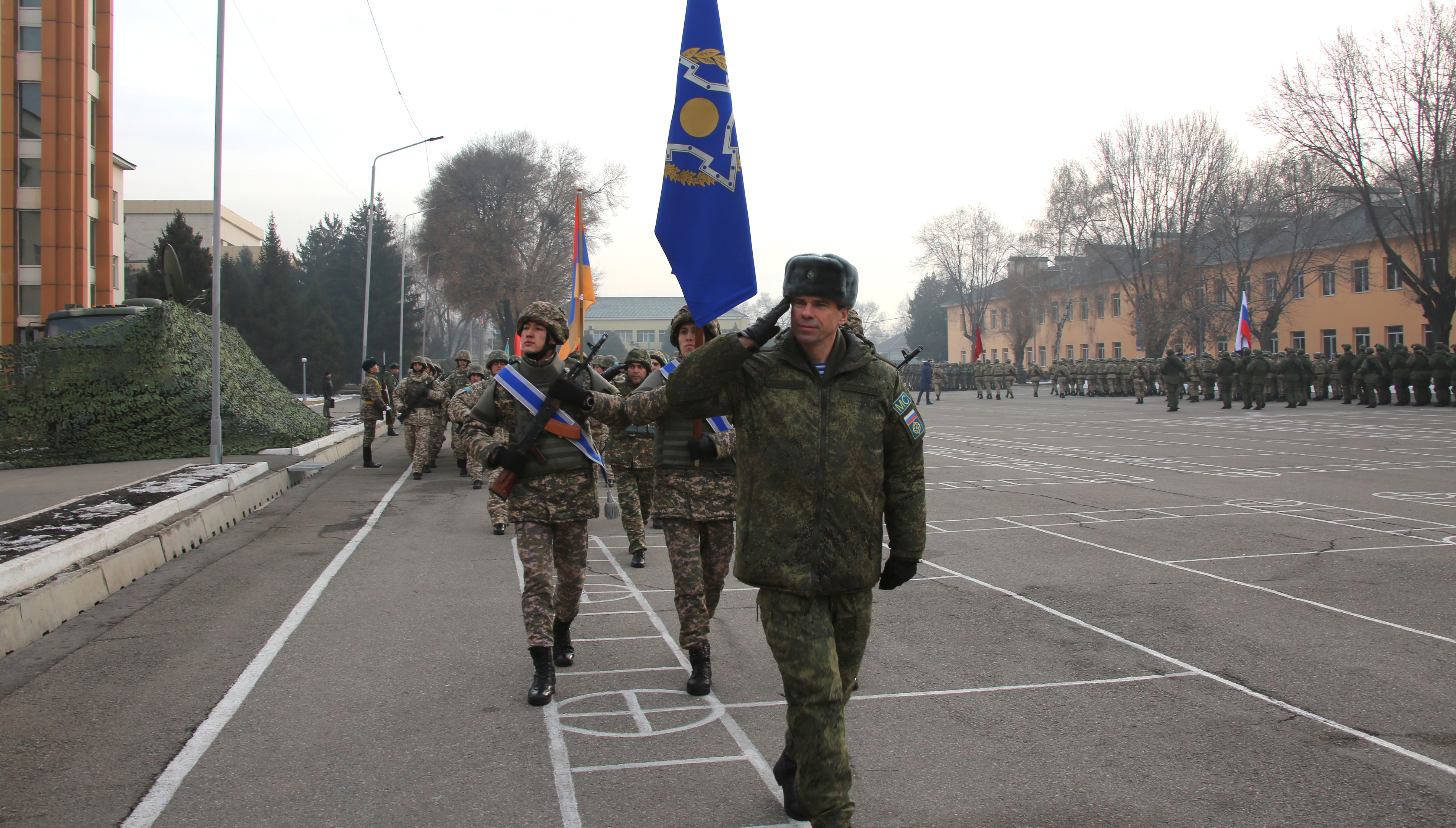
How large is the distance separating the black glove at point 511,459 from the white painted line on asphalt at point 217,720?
72.2 inches

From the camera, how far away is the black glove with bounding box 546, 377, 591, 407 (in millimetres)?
4645

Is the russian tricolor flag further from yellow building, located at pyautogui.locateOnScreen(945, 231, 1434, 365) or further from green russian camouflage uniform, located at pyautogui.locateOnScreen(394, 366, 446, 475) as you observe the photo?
green russian camouflage uniform, located at pyautogui.locateOnScreen(394, 366, 446, 475)

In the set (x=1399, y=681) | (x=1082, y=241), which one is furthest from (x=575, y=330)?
(x=1082, y=241)

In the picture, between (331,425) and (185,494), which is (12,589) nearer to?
(185,494)

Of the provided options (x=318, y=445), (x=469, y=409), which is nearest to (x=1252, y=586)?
(x=469, y=409)

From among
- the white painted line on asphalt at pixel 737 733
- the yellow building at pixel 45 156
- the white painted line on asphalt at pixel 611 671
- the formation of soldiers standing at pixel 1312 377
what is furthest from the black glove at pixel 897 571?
the yellow building at pixel 45 156

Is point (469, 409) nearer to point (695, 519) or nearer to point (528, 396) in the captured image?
point (528, 396)

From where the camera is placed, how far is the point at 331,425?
25.0m

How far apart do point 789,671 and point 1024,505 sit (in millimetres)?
9886

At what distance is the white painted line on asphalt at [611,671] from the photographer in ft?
18.7

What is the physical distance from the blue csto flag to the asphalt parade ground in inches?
87.0

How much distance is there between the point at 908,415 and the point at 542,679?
2740 mm

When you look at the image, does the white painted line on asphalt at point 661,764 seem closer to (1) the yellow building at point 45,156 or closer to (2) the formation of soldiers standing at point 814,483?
(2) the formation of soldiers standing at point 814,483

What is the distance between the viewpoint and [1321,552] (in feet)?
29.3
